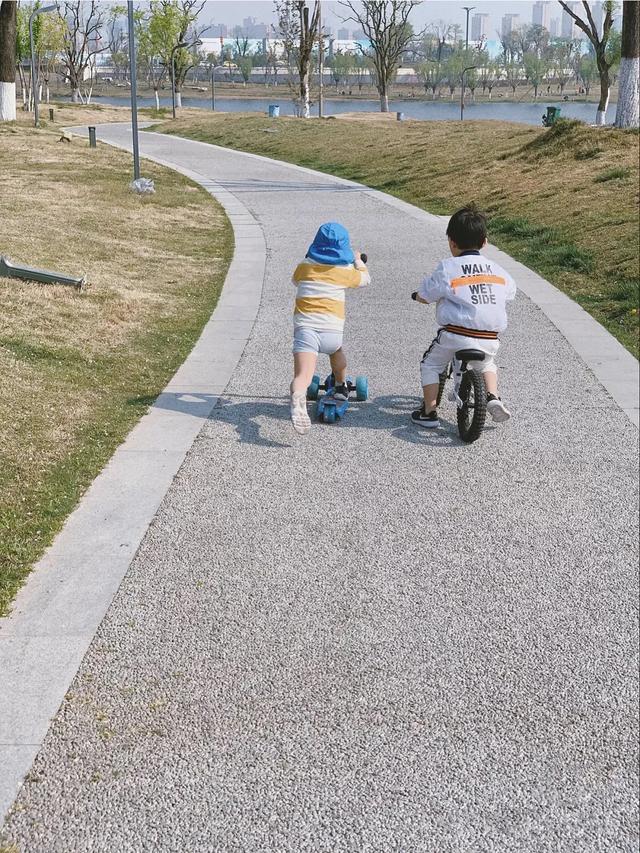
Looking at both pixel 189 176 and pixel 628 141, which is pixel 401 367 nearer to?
pixel 628 141

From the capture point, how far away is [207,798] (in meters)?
3.23

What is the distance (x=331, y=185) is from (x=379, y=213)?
433cm

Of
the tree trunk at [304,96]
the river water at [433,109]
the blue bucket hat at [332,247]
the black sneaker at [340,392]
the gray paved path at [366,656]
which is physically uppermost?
the river water at [433,109]

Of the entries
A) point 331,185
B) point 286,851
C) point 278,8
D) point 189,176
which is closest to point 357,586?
point 286,851

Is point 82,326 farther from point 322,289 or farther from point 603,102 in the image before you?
point 603,102

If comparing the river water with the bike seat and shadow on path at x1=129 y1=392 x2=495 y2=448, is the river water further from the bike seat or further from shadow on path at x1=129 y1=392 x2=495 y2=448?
the bike seat

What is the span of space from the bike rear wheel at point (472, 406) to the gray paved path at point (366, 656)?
5.5 inches

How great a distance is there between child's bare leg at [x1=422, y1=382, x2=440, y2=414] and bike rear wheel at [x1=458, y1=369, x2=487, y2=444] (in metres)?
0.23

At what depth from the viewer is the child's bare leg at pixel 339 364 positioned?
6781mm

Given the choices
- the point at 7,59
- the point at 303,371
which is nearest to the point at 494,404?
the point at 303,371

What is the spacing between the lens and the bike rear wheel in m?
6.21

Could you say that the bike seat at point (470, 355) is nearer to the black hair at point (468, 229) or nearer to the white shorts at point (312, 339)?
the black hair at point (468, 229)

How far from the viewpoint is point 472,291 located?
6.20 meters

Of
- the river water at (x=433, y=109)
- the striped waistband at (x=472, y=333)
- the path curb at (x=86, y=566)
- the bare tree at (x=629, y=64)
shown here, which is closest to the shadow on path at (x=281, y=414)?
the path curb at (x=86, y=566)
